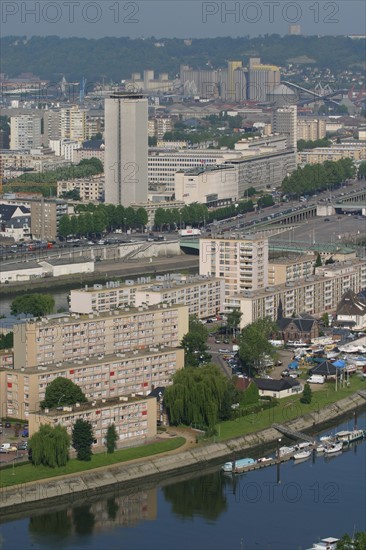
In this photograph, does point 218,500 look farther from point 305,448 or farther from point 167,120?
point 167,120

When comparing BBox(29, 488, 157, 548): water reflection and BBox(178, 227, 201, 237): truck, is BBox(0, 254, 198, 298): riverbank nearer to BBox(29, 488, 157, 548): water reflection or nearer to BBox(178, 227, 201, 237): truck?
BBox(178, 227, 201, 237): truck

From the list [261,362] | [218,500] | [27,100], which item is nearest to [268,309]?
[261,362]

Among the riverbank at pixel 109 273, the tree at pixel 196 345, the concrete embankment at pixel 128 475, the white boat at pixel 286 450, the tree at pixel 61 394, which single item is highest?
the tree at pixel 61 394

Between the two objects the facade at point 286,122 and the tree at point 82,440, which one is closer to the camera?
the tree at point 82,440

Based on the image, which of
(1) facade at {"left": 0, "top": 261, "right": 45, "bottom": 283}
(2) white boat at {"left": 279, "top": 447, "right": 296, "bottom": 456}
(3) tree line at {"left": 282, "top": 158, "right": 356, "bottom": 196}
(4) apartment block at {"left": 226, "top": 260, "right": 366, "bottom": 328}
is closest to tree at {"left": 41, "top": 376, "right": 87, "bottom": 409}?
(2) white boat at {"left": 279, "top": 447, "right": 296, "bottom": 456}

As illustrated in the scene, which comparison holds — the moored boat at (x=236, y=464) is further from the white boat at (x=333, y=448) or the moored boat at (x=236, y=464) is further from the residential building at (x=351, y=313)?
the residential building at (x=351, y=313)

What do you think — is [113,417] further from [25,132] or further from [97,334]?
[25,132]

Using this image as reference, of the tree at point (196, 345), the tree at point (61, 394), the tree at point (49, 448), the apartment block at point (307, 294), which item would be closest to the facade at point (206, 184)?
the apartment block at point (307, 294)
